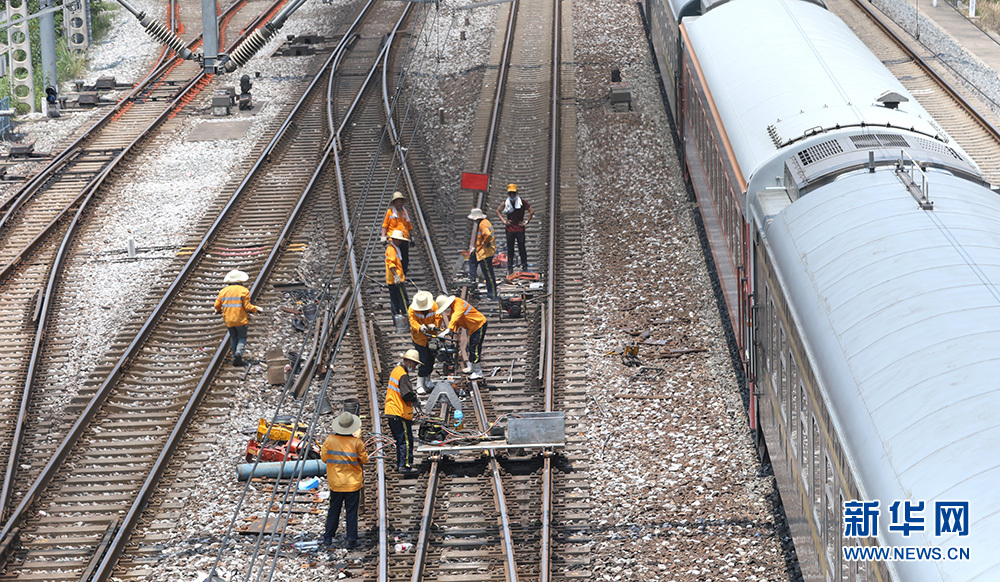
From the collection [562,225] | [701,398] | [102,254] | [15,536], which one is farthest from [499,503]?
[102,254]

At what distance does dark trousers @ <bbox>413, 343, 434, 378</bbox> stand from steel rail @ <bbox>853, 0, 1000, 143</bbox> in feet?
44.7

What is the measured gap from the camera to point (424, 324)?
14078 mm

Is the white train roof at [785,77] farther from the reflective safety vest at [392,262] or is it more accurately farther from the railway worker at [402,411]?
the reflective safety vest at [392,262]

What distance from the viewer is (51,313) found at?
17.6 meters

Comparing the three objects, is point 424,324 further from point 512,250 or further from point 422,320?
point 512,250

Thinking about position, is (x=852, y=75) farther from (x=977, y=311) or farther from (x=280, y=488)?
(x=280, y=488)

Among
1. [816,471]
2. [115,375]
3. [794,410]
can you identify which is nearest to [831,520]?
[816,471]

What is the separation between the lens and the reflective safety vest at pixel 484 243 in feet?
54.1

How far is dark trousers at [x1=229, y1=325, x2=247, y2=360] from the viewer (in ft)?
51.5

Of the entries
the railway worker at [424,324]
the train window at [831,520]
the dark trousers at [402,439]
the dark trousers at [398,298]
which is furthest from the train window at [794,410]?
the dark trousers at [398,298]

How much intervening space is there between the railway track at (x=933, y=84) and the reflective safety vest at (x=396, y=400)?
11.4 m

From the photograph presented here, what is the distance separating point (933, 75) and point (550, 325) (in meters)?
15.4

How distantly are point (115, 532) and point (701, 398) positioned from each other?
6.62 metres

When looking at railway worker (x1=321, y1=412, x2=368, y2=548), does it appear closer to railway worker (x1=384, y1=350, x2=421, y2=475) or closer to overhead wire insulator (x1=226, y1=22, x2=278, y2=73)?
railway worker (x1=384, y1=350, x2=421, y2=475)
